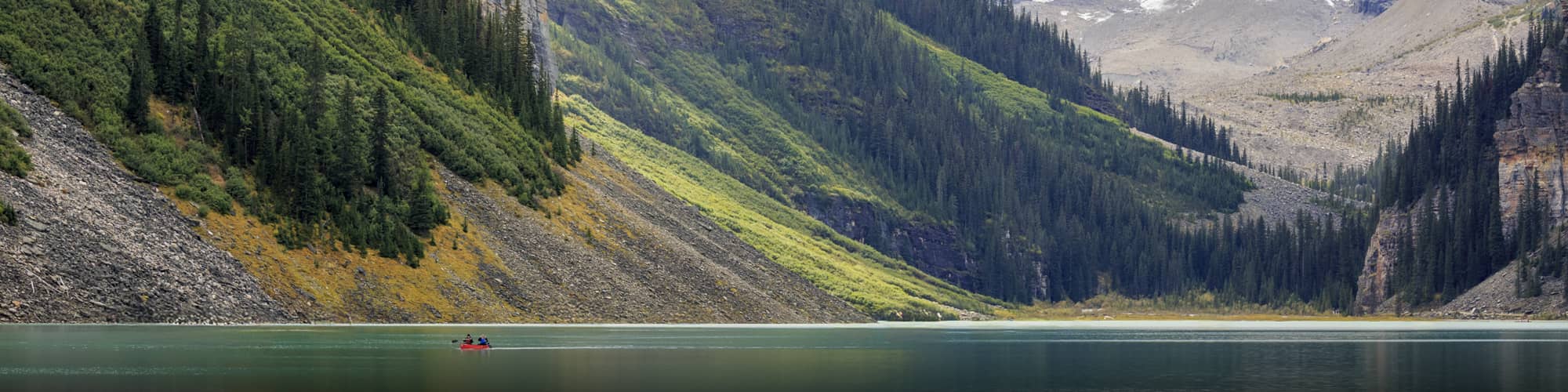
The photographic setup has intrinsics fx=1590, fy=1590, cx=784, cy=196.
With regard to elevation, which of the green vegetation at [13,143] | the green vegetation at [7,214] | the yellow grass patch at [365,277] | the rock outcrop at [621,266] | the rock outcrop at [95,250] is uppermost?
the green vegetation at [13,143]

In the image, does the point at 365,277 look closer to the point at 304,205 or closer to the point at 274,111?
the point at 304,205

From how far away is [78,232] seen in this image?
93562 mm

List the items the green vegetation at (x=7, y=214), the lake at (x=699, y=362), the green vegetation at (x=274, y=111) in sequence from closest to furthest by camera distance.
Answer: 1. the lake at (x=699, y=362)
2. the green vegetation at (x=7, y=214)
3. the green vegetation at (x=274, y=111)

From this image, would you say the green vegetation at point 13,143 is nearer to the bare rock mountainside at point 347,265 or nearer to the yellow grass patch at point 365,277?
the bare rock mountainside at point 347,265

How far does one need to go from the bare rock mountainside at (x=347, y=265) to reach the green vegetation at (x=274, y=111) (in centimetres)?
276

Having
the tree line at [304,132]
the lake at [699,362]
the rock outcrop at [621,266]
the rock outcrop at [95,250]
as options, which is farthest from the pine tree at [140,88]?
the rock outcrop at [621,266]

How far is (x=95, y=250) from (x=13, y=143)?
1157 cm

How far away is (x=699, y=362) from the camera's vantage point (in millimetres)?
73625

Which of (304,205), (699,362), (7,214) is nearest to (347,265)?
(304,205)

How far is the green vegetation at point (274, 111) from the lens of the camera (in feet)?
371

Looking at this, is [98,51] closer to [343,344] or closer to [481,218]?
[481,218]

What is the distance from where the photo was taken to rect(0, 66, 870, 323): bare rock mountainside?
305ft

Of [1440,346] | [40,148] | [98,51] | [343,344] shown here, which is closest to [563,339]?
[343,344]

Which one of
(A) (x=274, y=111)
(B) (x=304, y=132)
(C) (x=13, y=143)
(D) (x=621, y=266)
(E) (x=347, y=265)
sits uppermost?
(C) (x=13, y=143)
